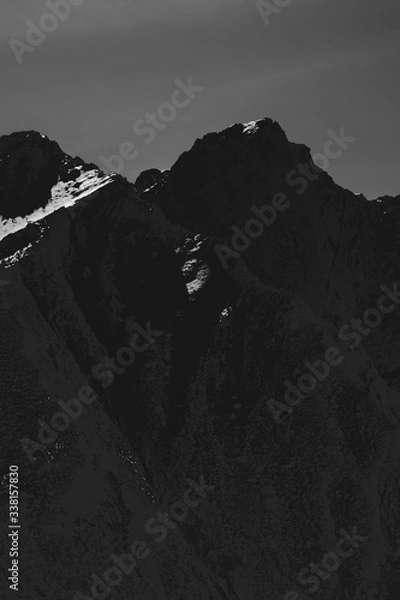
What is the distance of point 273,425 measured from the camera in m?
123

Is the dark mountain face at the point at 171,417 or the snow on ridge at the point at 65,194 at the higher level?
the snow on ridge at the point at 65,194

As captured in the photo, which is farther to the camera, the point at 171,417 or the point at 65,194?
the point at 65,194

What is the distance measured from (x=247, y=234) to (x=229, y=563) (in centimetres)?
4741

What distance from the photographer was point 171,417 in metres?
123

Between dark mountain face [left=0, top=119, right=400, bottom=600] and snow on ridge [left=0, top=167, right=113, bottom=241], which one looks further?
snow on ridge [left=0, top=167, right=113, bottom=241]

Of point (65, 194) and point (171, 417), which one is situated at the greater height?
point (65, 194)

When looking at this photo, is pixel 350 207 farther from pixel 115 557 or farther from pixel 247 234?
pixel 115 557

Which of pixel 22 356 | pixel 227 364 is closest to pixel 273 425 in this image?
pixel 227 364

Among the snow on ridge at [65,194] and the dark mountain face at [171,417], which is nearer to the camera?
the dark mountain face at [171,417]

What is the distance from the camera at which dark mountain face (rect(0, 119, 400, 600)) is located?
106 metres

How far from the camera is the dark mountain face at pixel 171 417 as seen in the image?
106 m

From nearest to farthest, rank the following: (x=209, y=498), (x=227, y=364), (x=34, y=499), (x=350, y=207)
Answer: (x=34, y=499) < (x=209, y=498) < (x=227, y=364) < (x=350, y=207)

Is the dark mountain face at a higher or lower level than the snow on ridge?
lower

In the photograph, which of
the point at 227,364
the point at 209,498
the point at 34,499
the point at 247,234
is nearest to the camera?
the point at 34,499
